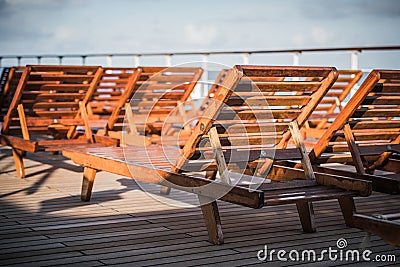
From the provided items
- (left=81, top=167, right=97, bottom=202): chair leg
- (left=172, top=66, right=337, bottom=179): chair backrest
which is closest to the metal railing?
(left=81, top=167, right=97, bottom=202): chair leg

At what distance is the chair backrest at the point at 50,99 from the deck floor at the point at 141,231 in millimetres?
857

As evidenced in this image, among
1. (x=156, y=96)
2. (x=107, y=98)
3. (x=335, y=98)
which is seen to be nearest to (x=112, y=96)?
(x=107, y=98)

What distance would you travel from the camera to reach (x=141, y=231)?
340cm

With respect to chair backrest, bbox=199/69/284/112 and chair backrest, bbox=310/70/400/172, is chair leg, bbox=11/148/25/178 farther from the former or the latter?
chair backrest, bbox=310/70/400/172

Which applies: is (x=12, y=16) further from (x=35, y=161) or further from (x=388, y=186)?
(x=388, y=186)

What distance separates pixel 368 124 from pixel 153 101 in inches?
107

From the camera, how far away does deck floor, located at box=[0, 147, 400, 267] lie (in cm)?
290

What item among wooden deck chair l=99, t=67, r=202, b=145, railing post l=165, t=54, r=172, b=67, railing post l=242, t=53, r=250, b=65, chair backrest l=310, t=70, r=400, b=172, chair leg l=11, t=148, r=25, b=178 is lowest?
chair leg l=11, t=148, r=25, b=178

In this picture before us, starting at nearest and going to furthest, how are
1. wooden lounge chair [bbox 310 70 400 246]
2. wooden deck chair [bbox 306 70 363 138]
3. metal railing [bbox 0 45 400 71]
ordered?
wooden lounge chair [bbox 310 70 400 246] → wooden deck chair [bbox 306 70 363 138] → metal railing [bbox 0 45 400 71]

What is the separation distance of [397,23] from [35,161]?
15642mm

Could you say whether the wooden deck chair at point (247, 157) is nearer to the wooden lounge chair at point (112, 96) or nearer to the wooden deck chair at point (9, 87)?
the wooden lounge chair at point (112, 96)

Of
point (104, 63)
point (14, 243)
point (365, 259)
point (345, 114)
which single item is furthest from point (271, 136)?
point (104, 63)

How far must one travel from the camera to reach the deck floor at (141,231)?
290cm

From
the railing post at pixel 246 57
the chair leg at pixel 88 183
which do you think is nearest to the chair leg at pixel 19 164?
the chair leg at pixel 88 183
